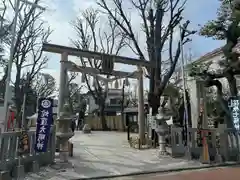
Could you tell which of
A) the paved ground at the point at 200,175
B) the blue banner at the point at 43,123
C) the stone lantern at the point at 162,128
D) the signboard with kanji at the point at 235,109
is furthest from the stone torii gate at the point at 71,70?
the signboard with kanji at the point at 235,109

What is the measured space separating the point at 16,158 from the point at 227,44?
9.86 meters

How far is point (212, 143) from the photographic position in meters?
10.9

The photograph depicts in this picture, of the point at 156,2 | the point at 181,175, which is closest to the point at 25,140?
the point at 181,175

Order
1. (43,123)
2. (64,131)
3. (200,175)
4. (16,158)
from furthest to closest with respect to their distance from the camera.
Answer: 1. (64,131)
2. (43,123)
3. (200,175)
4. (16,158)

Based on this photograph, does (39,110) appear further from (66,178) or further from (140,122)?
(140,122)

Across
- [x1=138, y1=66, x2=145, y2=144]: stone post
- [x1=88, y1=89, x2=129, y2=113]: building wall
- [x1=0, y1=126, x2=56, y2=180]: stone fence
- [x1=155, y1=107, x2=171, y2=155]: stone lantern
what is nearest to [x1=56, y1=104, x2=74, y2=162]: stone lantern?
[x1=0, y1=126, x2=56, y2=180]: stone fence

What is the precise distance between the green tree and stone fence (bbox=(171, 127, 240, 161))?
980 mm

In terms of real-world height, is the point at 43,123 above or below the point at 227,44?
below

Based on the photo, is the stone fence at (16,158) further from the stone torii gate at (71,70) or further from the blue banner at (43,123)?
the stone torii gate at (71,70)

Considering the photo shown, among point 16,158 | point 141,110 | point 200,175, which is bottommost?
point 200,175

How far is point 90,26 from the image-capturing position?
32.5 meters

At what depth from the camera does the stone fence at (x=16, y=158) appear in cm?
710

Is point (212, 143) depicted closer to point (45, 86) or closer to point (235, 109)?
point (235, 109)

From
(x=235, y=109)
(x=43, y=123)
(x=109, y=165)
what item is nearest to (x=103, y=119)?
(x=235, y=109)
